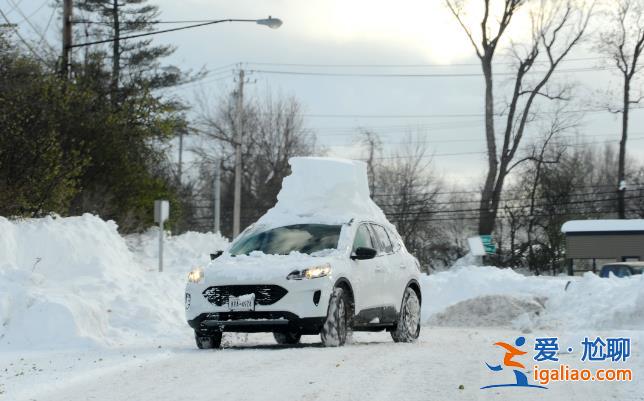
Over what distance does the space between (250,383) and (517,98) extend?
45734 millimetres

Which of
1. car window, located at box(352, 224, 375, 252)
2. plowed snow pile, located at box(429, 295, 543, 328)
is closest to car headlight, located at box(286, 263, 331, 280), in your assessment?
car window, located at box(352, 224, 375, 252)

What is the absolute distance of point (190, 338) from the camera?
609 inches

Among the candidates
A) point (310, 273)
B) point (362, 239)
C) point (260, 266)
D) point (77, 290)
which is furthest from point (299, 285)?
point (77, 290)

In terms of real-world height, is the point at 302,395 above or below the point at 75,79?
below

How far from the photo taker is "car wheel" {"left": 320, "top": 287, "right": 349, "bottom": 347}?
12391 mm

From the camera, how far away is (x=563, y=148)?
67.1 m

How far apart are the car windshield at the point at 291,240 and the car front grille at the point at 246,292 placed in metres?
0.98

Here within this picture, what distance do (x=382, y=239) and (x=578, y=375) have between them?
224 inches

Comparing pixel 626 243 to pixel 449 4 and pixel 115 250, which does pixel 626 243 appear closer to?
pixel 449 4

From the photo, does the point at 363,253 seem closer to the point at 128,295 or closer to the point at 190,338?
the point at 190,338

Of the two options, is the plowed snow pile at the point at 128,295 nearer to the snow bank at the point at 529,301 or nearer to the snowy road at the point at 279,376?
the snow bank at the point at 529,301

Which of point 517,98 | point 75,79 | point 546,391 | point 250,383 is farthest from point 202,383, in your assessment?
point 517,98

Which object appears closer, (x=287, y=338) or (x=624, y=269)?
(x=287, y=338)

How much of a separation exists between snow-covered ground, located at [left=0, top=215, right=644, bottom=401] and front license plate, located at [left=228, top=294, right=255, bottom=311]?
20.7 inches
